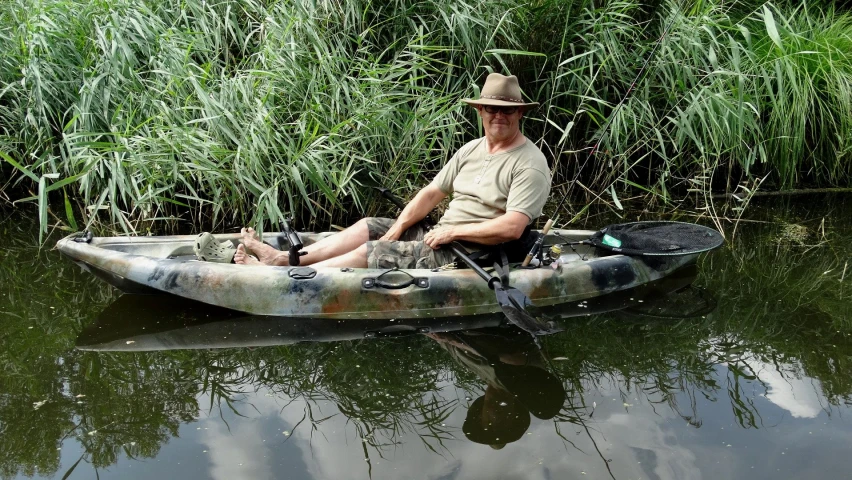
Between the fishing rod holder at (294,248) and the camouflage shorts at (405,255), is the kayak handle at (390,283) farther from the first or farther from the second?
the fishing rod holder at (294,248)

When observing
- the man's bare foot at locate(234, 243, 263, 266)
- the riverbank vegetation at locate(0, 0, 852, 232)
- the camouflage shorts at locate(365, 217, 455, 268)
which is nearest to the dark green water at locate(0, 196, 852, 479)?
the man's bare foot at locate(234, 243, 263, 266)

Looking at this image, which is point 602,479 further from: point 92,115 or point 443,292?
point 92,115

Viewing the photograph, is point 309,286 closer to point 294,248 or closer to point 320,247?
point 294,248

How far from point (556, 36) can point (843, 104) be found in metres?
2.53

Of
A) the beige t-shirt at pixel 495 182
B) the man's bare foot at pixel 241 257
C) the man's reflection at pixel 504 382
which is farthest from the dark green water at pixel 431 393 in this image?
the beige t-shirt at pixel 495 182

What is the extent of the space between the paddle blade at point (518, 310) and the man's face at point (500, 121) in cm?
82

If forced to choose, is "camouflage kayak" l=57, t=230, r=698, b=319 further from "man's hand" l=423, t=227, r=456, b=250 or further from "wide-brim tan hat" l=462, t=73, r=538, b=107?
"wide-brim tan hat" l=462, t=73, r=538, b=107

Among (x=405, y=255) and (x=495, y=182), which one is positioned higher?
(x=495, y=182)

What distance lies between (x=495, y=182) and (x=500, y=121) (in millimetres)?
317

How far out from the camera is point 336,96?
530 cm

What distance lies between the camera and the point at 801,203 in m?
7.18

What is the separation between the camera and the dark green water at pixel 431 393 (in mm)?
2922

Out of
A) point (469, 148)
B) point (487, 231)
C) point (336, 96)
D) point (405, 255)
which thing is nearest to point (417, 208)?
point (405, 255)

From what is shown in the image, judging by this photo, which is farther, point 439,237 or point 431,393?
point 439,237
